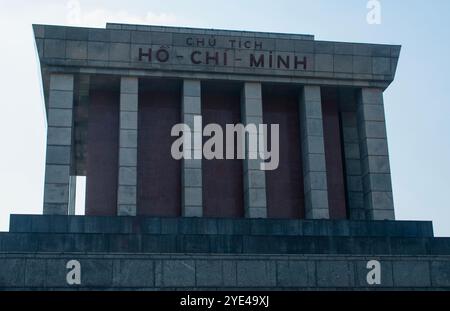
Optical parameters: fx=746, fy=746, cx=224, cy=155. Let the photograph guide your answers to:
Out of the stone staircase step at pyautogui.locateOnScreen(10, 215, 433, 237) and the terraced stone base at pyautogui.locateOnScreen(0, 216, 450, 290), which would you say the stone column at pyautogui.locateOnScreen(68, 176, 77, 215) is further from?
the terraced stone base at pyautogui.locateOnScreen(0, 216, 450, 290)

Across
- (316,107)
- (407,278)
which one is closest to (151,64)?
(316,107)

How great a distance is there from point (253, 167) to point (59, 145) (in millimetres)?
7356

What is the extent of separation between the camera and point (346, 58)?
100ft

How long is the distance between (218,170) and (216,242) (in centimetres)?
791

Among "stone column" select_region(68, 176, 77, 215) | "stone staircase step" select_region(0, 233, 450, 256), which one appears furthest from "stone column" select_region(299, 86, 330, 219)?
"stone column" select_region(68, 176, 77, 215)

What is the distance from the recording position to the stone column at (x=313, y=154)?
2875cm

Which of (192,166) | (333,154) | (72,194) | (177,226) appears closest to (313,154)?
(333,154)

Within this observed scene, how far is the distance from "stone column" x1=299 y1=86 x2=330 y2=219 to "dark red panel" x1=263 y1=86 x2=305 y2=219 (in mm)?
407

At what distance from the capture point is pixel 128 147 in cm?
2816

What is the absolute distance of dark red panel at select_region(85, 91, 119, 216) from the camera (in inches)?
1125

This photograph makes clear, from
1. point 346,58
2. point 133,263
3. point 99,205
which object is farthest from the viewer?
point 346,58

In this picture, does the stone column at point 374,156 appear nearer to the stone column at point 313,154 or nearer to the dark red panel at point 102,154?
the stone column at point 313,154

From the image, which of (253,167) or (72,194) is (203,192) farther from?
(72,194)

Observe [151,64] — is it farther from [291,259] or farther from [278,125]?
[291,259]
